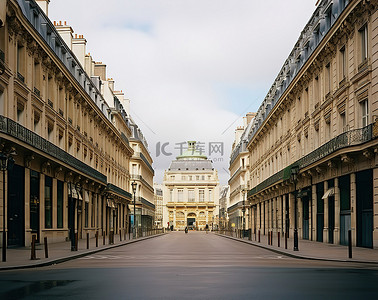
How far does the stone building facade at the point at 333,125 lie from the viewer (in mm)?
27516

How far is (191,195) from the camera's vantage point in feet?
516

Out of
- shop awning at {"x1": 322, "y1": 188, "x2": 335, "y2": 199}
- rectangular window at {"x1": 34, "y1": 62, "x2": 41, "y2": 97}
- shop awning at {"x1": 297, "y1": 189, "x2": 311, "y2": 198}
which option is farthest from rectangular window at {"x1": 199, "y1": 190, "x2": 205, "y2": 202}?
rectangular window at {"x1": 34, "y1": 62, "x2": 41, "y2": 97}

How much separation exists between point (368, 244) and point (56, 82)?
2305cm

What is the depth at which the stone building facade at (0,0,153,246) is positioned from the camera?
93.4 ft

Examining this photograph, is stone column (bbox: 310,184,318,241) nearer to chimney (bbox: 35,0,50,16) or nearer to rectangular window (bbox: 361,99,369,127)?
rectangular window (bbox: 361,99,369,127)

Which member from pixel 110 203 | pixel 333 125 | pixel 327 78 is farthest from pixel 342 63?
pixel 110 203

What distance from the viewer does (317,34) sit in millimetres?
37750

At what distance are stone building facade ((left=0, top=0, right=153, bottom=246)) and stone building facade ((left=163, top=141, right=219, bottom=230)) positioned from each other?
9611cm

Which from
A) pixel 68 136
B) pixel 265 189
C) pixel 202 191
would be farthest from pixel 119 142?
pixel 202 191

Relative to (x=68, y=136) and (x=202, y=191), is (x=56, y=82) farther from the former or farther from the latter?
(x=202, y=191)

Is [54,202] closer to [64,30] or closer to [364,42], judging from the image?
[64,30]

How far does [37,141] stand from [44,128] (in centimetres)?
336

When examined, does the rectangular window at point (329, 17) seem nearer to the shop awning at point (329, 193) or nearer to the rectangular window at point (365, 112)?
the rectangular window at point (365, 112)

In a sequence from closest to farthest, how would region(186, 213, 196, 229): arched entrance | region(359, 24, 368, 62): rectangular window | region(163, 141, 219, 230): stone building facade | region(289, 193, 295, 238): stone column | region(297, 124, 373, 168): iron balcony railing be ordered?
region(297, 124, 373, 168): iron balcony railing → region(359, 24, 368, 62): rectangular window → region(289, 193, 295, 238): stone column → region(163, 141, 219, 230): stone building facade → region(186, 213, 196, 229): arched entrance
